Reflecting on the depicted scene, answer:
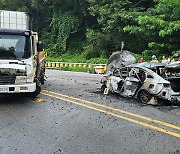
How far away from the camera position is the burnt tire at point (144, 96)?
10.2 m

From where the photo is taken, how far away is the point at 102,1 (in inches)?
1197

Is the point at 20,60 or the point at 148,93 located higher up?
the point at 20,60

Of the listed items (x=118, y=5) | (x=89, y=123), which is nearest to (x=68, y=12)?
(x=118, y=5)

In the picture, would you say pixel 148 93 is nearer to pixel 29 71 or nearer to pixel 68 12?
pixel 29 71

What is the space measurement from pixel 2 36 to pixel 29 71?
1470 mm

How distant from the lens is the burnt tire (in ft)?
33.6

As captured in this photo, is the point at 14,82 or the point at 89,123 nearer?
the point at 89,123

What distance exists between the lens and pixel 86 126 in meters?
7.45

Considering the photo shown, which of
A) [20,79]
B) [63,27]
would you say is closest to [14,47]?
[20,79]

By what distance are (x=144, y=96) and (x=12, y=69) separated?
13.4 feet

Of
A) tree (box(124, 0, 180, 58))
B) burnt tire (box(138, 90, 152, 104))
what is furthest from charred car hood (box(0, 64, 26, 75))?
tree (box(124, 0, 180, 58))

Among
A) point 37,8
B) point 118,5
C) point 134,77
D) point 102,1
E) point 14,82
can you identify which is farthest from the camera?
point 37,8

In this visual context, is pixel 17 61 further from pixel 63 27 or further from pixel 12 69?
pixel 63 27

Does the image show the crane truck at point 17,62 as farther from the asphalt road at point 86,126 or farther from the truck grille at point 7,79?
the asphalt road at point 86,126
